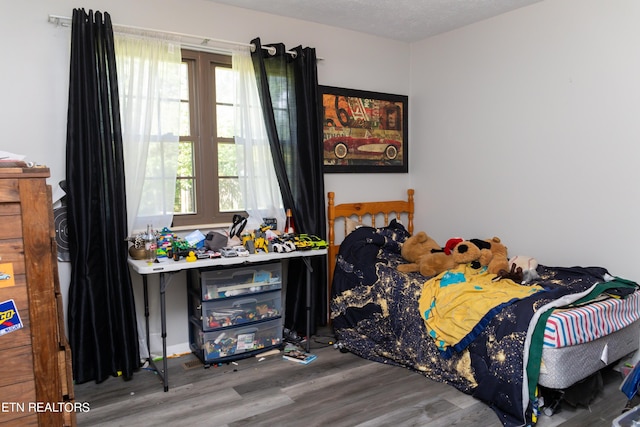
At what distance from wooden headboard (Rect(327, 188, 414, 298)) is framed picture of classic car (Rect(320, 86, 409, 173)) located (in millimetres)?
285

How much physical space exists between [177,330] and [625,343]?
2.85 m

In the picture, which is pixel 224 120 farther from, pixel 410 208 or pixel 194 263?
pixel 410 208

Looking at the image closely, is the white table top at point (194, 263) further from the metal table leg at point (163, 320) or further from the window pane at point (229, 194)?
the window pane at point (229, 194)

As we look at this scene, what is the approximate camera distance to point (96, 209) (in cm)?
281

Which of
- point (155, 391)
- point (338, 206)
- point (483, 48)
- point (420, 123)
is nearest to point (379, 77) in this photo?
point (420, 123)

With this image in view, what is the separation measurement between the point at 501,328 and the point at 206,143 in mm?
2241

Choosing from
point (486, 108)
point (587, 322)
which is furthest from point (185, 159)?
point (587, 322)

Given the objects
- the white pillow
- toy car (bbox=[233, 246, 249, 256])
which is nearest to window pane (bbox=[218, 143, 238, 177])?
toy car (bbox=[233, 246, 249, 256])

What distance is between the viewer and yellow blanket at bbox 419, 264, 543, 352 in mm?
2582

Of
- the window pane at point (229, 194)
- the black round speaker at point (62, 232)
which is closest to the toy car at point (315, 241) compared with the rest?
the window pane at point (229, 194)

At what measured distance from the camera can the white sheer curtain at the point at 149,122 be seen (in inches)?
114

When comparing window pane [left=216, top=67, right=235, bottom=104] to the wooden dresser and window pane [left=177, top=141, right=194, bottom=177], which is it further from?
the wooden dresser

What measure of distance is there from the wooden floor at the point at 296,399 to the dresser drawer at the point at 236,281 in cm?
50

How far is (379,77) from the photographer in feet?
13.5
